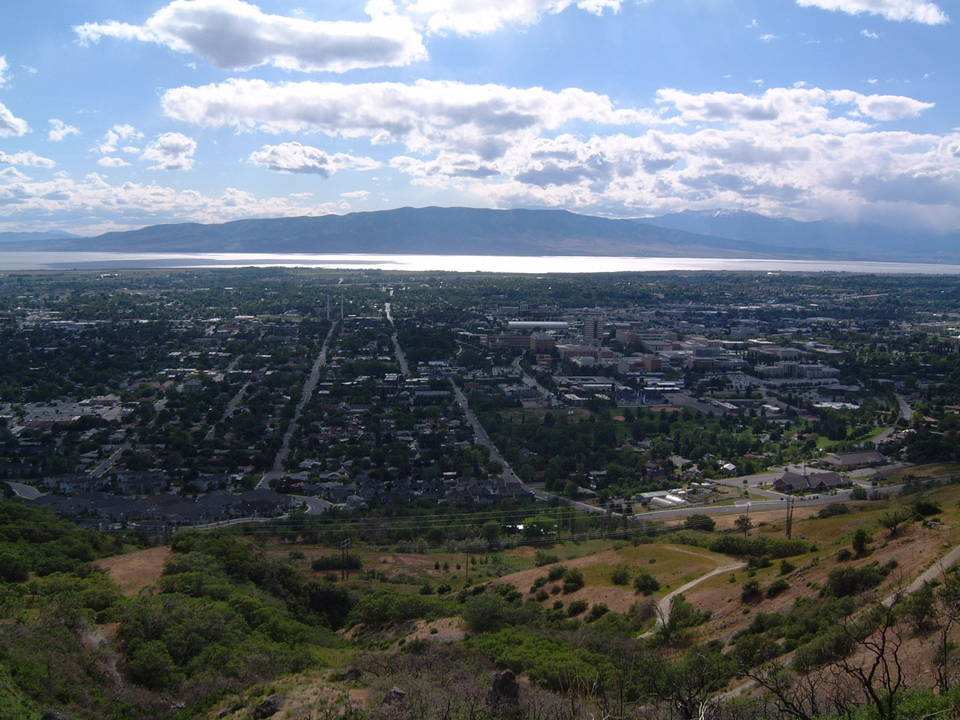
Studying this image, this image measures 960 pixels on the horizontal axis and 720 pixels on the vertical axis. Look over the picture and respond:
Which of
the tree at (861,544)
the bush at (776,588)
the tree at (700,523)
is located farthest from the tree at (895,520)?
the tree at (700,523)

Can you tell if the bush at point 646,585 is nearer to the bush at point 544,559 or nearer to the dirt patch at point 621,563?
the dirt patch at point 621,563

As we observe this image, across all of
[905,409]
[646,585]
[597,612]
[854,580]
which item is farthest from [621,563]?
[905,409]

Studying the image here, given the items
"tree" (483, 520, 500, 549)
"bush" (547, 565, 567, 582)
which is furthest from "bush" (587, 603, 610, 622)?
"tree" (483, 520, 500, 549)

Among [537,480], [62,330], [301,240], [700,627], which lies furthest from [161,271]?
[700,627]

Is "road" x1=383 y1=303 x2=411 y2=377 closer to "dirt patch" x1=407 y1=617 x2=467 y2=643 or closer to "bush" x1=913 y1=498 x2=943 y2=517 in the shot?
"dirt patch" x1=407 y1=617 x2=467 y2=643

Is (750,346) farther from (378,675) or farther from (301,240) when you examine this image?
(301,240)
